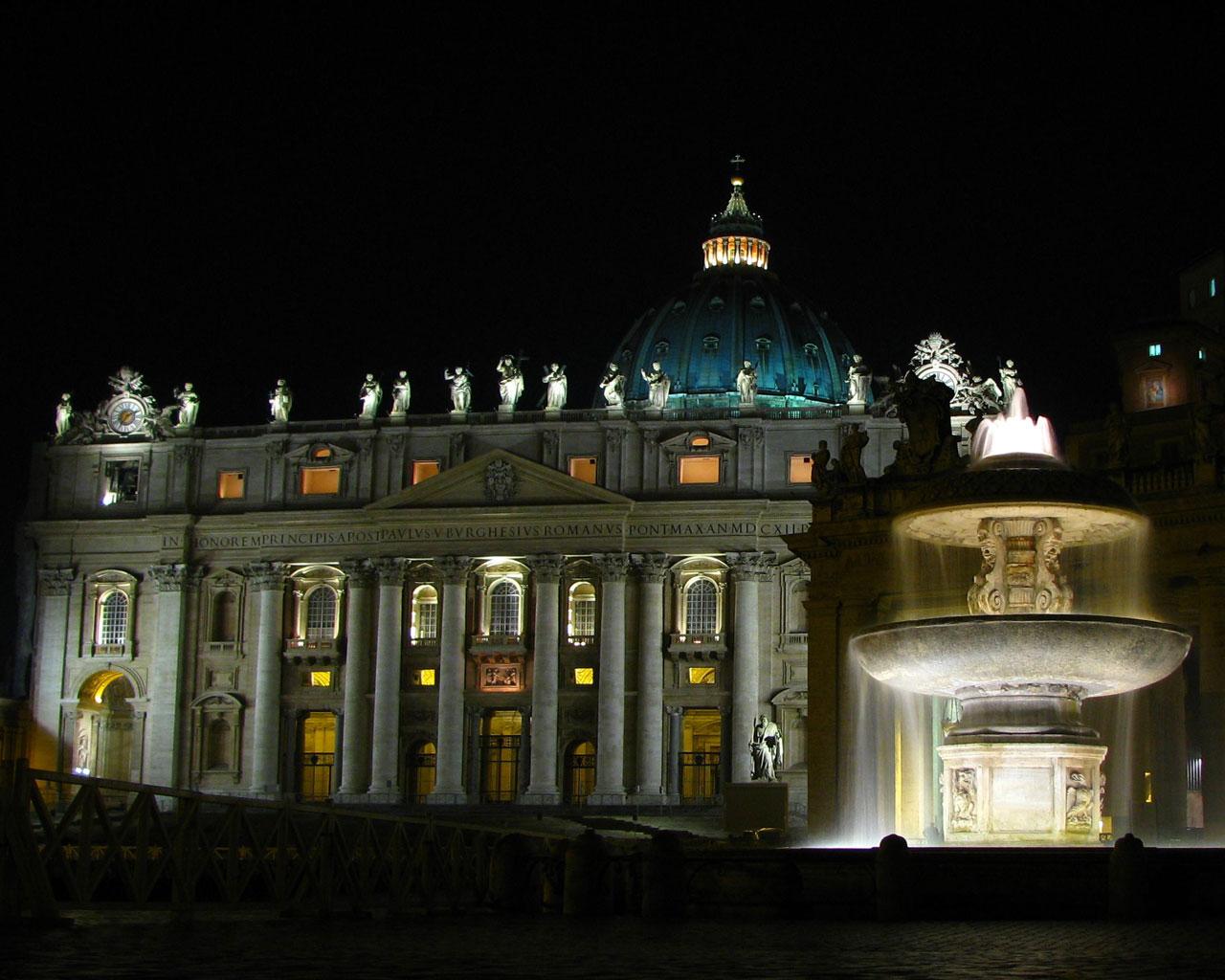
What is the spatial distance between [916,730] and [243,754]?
59825 mm

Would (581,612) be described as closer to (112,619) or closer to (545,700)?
(545,700)

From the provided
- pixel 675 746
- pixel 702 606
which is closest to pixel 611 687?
pixel 675 746

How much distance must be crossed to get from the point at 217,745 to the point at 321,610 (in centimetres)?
747

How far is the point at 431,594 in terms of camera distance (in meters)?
87.9

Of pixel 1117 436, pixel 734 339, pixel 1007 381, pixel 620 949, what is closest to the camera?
pixel 620 949

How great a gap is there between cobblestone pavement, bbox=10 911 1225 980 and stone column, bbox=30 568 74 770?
70.0 meters

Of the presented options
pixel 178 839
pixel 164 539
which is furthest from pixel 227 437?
pixel 178 839

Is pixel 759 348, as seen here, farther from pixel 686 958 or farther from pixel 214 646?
pixel 686 958

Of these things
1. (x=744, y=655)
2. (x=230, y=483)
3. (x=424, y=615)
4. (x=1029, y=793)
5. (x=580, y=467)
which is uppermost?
(x=580, y=467)

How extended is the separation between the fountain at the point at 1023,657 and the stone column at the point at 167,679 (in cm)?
6590

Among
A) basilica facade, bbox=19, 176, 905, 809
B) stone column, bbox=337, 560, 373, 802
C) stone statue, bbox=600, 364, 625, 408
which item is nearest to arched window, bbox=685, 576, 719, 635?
basilica facade, bbox=19, 176, 905, 809

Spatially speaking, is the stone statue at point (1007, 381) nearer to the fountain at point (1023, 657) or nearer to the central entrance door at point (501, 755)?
the central entrance door at point (501, 755)

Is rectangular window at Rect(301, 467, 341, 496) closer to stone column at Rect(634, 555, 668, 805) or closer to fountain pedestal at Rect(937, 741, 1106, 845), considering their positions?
stone column at Rect(634, 555, 668, 805)

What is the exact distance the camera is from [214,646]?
293 feet
